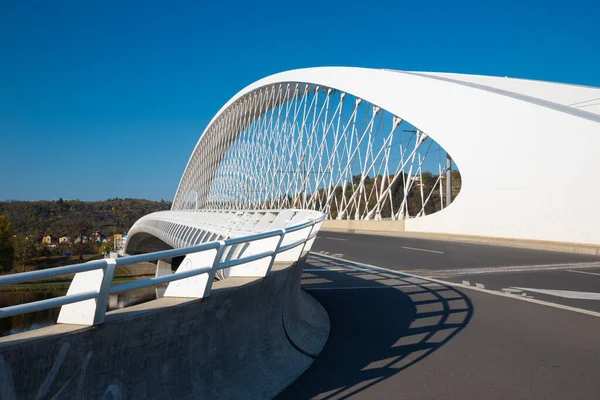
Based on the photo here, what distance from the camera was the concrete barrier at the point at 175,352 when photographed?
288 centimetres

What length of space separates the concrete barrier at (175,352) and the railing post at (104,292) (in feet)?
0.24

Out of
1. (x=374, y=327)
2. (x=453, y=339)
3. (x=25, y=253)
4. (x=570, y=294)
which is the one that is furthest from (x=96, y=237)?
(x=453, y=339)

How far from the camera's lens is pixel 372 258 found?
54.0 feet

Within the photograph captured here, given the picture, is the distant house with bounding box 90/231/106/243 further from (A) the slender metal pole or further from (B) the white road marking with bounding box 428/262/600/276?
(B) the white road marking with bounding box 428/262/600/276

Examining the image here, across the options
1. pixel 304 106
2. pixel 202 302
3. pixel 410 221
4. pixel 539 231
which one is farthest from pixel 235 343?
pixel 304 106

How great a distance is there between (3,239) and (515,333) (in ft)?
103

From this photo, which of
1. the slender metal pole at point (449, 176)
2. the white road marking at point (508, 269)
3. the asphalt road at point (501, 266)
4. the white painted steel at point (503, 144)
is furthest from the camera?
the slender metal pole at point (449, 176)

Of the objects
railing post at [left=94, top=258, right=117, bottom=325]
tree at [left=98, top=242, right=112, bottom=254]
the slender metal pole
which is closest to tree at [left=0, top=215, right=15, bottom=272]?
tree at [left=98, top=242, right=112, bottom=254]

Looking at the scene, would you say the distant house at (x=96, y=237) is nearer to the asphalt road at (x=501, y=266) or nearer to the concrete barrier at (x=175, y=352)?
the asphalt road at (x=501, y=266)

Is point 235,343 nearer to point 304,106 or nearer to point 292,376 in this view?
point 292,376

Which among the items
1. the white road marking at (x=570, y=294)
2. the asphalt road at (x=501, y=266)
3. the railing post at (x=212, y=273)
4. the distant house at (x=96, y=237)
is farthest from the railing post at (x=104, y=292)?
the distant house at (x=96, y=237)

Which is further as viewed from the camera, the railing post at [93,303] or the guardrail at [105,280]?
the railing post at [93,303]

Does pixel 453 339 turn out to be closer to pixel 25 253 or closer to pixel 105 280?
pixel 105 280

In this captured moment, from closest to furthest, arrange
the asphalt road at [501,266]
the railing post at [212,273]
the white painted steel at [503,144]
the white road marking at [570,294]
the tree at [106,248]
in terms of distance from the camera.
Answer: the railing post at [212,273], the white road marking at [570,294], the asphalt road at [501,266], the white painted steel at [503,144], the tree at [106,248]
